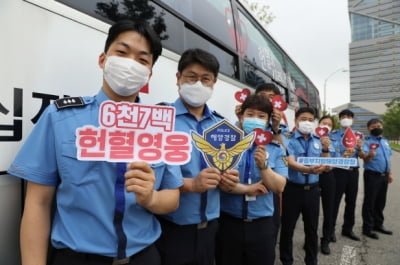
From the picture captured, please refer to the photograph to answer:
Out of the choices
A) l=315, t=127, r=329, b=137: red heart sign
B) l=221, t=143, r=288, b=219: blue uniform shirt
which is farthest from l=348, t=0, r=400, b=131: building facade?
l=221, t=143, r=288, b=219: blue uniform shirt

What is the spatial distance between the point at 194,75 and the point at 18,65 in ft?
2.80

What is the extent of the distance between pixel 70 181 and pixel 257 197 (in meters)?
1.38

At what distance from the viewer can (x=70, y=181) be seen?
1072 millimetres

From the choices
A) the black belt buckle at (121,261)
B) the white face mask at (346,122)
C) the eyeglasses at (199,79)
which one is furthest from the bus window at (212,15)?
the white face mask at (346,122)

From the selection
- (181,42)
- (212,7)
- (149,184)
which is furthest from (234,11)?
(149,184)

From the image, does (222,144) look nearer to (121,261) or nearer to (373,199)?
(121,261)

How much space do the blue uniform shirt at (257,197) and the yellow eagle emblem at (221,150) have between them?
0.53 m

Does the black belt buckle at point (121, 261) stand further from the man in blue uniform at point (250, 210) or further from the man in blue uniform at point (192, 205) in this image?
the man in blue uniform at point (250, 210)

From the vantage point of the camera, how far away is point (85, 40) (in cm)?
143

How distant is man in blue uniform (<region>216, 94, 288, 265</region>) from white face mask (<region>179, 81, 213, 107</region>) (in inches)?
17.8

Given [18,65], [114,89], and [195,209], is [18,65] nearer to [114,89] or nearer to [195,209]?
[114,89]

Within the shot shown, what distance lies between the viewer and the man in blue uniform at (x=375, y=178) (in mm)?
4699

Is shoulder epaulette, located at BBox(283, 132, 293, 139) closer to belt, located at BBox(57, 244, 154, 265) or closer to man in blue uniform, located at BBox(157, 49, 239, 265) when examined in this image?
man in blue uniform, located at BBox(157, 49, 239, 265)

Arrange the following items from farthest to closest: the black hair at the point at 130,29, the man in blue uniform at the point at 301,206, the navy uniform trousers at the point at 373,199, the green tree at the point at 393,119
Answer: the green tree at the point at 393,119
the navy uniform trousers at the point at 373,199
the man in blue uniform at the point at 301,206
the black hair at the point at 130,29
